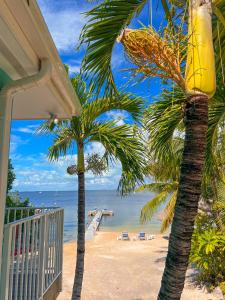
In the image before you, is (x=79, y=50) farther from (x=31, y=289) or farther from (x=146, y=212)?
(x=146, y=212)

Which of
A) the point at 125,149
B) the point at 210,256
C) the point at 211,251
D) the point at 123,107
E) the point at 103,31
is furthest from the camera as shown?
the point at 210,256

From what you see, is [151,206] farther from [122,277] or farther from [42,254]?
[42,254]

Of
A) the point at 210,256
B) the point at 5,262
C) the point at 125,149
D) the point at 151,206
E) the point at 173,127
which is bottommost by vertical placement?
the point at 210,256

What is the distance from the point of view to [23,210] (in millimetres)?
6434

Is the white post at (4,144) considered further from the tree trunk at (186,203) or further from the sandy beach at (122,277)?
the sandy beach at (122,277)

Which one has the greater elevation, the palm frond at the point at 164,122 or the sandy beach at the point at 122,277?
the palm frond at the point at 164,122

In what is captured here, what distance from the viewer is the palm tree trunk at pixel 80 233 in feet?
20.2

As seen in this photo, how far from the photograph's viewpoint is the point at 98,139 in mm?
6691

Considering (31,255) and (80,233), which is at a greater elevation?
(31,255)

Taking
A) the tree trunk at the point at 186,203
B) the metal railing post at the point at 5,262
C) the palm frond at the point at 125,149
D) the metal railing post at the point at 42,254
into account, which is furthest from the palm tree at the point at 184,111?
the palm frond at the point at 125,149

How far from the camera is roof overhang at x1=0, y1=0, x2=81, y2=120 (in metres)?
1.96

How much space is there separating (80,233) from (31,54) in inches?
193

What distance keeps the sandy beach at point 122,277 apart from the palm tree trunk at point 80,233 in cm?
70

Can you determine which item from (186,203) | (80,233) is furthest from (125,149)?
(186,203)
